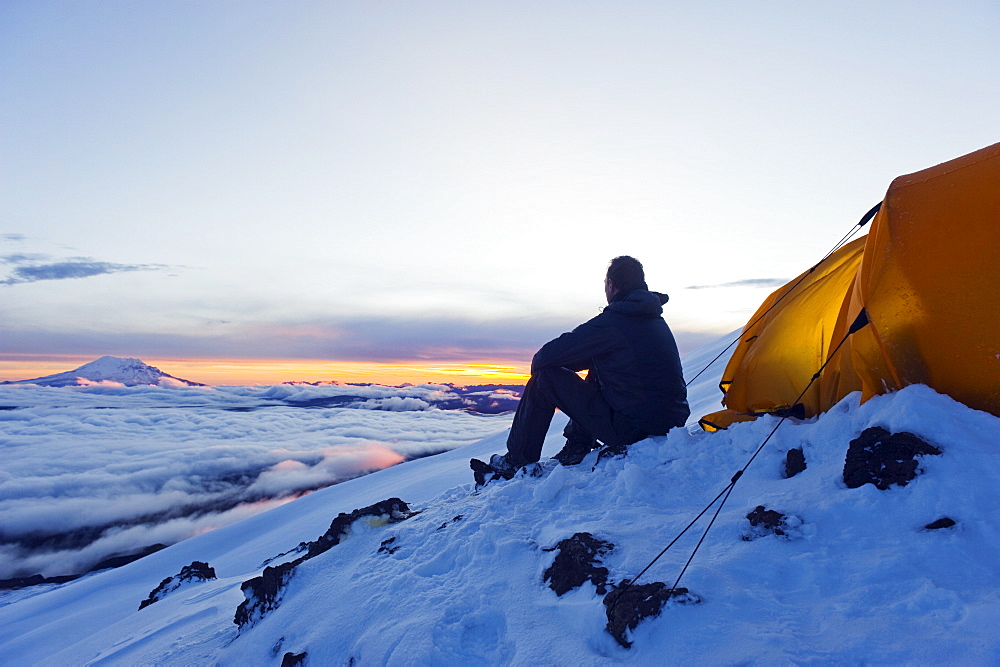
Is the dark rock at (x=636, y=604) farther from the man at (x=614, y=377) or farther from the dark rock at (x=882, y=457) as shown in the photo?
the man at (x=614, y=377)

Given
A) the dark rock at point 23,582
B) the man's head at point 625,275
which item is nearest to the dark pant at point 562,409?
the man's head at point 625,275

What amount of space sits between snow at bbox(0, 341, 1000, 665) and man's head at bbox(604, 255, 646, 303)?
117 centimetres

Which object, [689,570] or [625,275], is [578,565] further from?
[625,275]

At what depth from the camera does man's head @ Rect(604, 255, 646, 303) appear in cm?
385

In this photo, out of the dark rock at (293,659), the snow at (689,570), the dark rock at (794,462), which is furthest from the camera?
the dark rock at (794,462)

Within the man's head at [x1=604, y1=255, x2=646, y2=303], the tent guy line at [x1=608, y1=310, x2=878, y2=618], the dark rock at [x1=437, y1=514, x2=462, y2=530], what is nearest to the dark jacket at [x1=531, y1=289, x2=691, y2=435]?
the man's head at [x1=604, y1=255, x2=646, y2=303]

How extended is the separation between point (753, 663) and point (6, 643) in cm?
790

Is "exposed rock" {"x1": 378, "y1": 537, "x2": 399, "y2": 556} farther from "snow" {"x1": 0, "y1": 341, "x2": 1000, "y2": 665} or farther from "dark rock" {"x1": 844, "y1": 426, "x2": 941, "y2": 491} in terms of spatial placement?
"dark rock" {"x1": 844, "y1": 426, "x2": 941, "y2": 491}

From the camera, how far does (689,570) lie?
205 centimetres

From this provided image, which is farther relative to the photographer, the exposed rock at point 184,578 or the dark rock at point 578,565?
the exposed rock at point 184,578

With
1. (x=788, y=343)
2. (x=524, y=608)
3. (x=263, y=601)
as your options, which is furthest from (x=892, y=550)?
(x=263, y=601)

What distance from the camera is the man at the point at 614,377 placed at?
3.58 metres

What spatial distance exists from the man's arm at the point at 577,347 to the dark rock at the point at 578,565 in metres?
1.44

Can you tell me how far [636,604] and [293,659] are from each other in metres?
1.67
